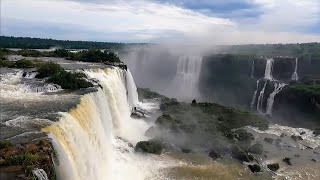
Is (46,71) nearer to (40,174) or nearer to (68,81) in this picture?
(68,81)

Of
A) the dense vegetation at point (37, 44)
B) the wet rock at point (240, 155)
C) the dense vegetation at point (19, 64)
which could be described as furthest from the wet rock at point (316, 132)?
the dense vegetation at point (37, 44)

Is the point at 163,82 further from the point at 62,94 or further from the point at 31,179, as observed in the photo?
the point at 31,179

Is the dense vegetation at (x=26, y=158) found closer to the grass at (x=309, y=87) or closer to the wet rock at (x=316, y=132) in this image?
the wet rock at (x=316, y=132)

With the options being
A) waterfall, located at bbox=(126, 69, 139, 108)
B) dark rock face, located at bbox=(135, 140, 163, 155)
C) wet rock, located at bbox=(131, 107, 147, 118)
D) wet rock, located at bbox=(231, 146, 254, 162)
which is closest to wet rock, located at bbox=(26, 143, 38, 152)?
dark rock face, located at bbox=(135, 140, 163, 155)

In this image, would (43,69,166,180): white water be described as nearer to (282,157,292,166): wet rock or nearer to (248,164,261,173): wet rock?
(248,164,261,173): wet rock

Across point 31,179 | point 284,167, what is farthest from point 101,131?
point 284,167

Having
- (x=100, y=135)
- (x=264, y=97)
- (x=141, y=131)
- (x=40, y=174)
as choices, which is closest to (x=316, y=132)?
(x=264, y=97)
